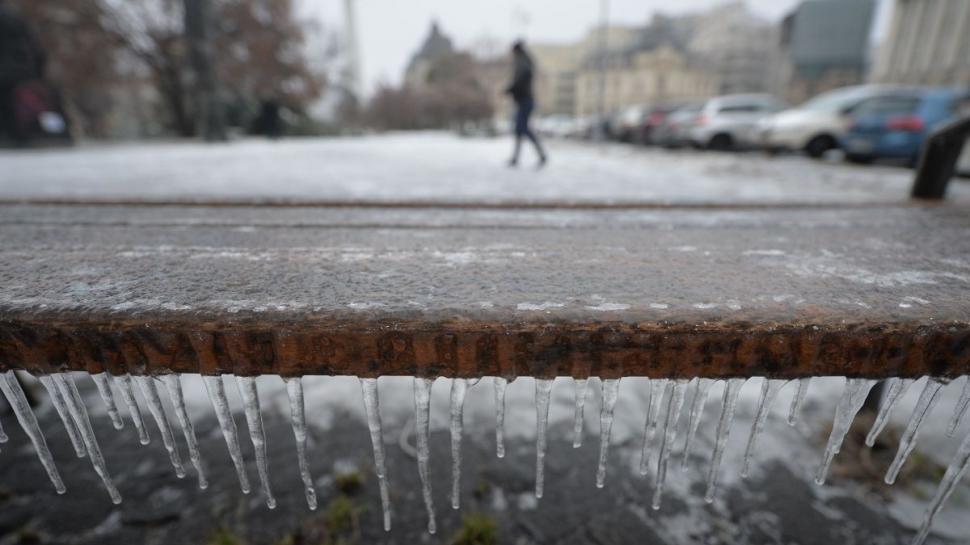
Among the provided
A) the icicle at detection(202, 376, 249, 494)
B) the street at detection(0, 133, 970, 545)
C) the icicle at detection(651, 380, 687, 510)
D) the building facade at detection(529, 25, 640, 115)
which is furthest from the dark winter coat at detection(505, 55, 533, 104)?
the building facade at detection(529, 25, 640, 115)

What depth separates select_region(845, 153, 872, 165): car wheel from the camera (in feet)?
26.3

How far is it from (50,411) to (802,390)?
353 centimetres

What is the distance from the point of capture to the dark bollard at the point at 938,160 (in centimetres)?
232

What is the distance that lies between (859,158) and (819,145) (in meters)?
1.09

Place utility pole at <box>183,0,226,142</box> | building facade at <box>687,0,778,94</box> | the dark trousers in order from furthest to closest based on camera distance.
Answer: building facade at <box>687,0,778,94</box>, utility pole at <box>183,0,226,142</box>, the dark trousers

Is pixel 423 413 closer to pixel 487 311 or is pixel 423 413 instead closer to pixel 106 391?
pixel 487 311

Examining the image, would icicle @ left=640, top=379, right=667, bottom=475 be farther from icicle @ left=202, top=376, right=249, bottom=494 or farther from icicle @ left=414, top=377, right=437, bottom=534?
icicle @ left=202, top=376, right=249, bottom=494

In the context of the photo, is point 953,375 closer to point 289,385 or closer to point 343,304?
point 343,304

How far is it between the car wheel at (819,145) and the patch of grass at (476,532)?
32.8ft

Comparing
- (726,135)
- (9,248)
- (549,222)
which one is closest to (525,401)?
(549,222)

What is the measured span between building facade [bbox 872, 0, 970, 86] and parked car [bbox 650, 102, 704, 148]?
1466cm

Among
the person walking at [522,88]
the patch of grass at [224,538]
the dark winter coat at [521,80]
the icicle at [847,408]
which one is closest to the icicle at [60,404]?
the patch of grass at [224,538]

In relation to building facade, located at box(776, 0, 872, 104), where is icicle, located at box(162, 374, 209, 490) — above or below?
below

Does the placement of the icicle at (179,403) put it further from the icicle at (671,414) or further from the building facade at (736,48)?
the building facade at (736,48)
